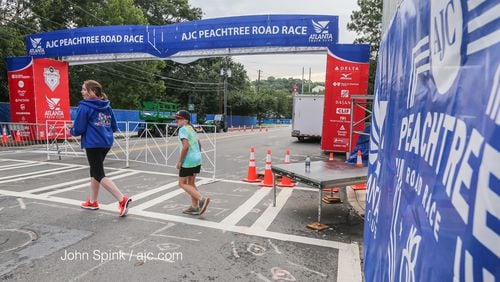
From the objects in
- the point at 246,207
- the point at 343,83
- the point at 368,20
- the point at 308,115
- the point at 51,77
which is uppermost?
the point at 368,20

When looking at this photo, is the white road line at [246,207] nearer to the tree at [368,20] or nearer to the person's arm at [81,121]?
the person's arm at [81,121]

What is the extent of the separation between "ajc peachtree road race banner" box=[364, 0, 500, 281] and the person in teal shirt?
429cm

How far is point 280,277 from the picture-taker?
4.03 metres

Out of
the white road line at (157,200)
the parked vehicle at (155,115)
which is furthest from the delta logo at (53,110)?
the white road line at (157,200)

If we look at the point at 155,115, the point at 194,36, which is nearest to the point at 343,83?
the point at 194,36

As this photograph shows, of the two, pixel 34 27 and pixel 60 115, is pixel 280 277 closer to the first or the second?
pixel 60 115

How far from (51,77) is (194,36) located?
9.35m

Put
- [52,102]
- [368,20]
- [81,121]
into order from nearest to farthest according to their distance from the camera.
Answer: [81,121] → [52,102] → [368,20]

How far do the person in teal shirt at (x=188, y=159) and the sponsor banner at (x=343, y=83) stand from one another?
27.4ft

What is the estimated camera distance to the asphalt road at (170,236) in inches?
162

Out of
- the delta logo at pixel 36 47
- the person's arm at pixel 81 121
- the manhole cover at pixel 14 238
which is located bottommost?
the manhole cover at pixel 14 238

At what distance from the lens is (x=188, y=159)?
20.3 feet

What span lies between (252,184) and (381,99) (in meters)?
6.47

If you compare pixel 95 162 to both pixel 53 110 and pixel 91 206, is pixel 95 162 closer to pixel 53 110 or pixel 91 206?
pixel 91 206
